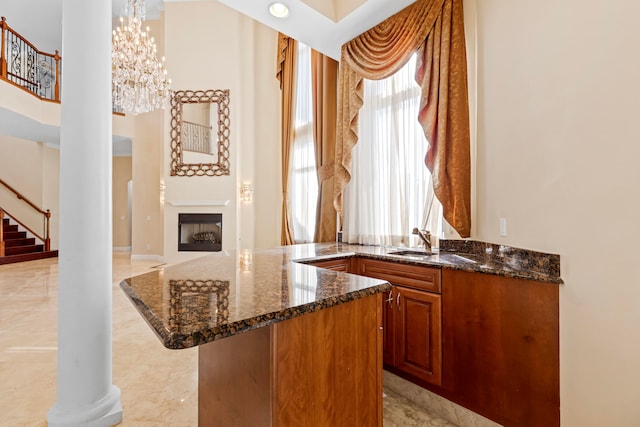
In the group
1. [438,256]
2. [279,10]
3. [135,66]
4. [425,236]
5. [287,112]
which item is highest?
[135,66]

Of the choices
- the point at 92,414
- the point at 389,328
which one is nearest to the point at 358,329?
the point at 389,328

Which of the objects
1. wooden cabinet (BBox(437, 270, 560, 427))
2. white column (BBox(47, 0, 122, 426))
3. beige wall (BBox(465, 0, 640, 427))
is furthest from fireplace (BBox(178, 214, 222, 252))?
beige wall (BBox(465, 0, 640, 427))

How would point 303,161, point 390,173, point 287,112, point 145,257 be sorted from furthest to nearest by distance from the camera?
point 145,257 → point 287,112 → point 303,161 → point 390,173

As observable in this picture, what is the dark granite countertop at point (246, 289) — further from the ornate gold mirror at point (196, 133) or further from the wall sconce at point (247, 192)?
the ornate gold mirror at point (196, 133)

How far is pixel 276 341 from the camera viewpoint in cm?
93

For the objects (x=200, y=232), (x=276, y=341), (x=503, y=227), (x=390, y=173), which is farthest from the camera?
(x=200, y=232)

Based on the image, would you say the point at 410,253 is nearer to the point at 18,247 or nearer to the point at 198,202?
the point at 198,202

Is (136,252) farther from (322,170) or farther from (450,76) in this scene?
(450,76)

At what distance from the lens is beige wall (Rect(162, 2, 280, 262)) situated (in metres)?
6.39

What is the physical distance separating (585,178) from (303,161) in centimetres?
345

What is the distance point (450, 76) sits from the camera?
7.41 feet

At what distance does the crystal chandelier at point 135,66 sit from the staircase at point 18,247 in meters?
5.00

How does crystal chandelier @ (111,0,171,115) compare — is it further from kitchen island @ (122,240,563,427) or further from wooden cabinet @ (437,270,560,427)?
wooden cabinet @ (437,270,560,427)

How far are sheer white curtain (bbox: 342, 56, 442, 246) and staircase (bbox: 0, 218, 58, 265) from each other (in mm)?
8324
